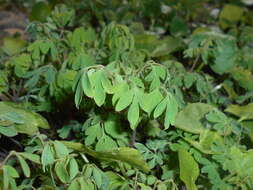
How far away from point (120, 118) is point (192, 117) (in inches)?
10.1

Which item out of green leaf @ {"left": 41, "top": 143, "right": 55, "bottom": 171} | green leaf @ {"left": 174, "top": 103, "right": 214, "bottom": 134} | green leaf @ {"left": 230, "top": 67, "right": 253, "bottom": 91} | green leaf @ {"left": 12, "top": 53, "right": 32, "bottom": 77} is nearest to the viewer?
green leaf @ {"left": 41, "top": 143, "right": 55, "bottom": 171}

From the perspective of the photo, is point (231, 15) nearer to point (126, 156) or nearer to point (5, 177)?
point (126, 156)

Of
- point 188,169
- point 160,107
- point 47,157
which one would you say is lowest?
point 188,169

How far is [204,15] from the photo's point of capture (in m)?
2.62

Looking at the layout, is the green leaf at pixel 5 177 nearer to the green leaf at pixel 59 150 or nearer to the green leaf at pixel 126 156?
the green leaf at pixel 59 150

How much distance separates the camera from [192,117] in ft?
4.15

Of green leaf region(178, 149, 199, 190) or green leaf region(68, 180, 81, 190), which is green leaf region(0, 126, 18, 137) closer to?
green leaf region(68, 180, 81, 190)

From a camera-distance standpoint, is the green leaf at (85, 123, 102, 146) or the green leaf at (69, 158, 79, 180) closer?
the green leaf at (69, 158, 79, 180)

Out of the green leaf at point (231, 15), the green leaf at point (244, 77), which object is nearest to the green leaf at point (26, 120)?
the green leaf at point (244, 77)

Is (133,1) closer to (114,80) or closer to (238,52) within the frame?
(238,52)

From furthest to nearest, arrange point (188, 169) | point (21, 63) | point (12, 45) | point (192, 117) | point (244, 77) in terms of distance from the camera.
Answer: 1. point (12, 45)
2. point (244, 77)
3. point (21, 63)
4. point (192, 117)
5. point (188, 169)

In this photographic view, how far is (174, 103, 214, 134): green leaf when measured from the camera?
1.20 metres

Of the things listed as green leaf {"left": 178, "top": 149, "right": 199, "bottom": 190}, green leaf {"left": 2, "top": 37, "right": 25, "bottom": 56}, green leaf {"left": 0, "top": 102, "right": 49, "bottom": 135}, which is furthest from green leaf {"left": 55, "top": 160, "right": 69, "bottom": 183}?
green leaf {"left": 2, "top": 37, "right": 25, "bottom": 56}

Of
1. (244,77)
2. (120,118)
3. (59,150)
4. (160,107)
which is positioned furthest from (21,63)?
(244,77)
